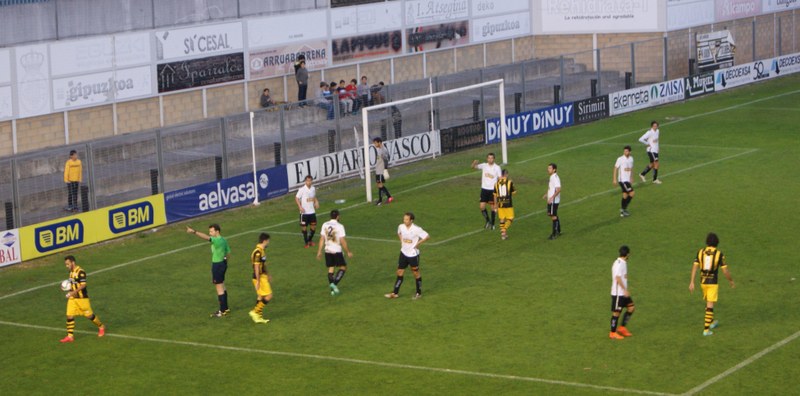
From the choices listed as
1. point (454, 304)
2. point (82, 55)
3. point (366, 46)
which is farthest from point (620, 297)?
point (366, 46)

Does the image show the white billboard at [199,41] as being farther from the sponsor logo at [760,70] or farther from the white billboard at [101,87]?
the sponsor logo at [760,70]

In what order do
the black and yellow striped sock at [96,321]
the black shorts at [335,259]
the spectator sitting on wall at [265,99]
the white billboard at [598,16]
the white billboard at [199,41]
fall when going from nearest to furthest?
the black and yellow striped sock at [96,321]
the black shorts at [335,259]
the white billboard at [199,41]
the spectator sitting on wall at [265,99]
the white billboard at [598,16]

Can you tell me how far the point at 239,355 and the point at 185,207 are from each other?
14.1 m

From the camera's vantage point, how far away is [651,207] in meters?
36.0

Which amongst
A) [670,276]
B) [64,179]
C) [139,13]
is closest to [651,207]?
[670,276]

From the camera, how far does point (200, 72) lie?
46531 mm

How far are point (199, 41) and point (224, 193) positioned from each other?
9.69m

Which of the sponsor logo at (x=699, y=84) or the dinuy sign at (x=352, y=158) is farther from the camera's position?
the sponsor logo at (x=699, y=84)

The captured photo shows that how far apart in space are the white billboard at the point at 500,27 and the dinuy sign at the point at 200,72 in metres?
14.8

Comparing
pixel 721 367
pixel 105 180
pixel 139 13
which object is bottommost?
pixel 721 367

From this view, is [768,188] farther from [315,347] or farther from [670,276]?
[315,347]

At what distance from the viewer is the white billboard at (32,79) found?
4025 cm

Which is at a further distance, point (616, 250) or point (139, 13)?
point (139, 13)

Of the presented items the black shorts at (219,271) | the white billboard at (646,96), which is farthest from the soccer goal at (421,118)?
the black shorts at (219,271)
